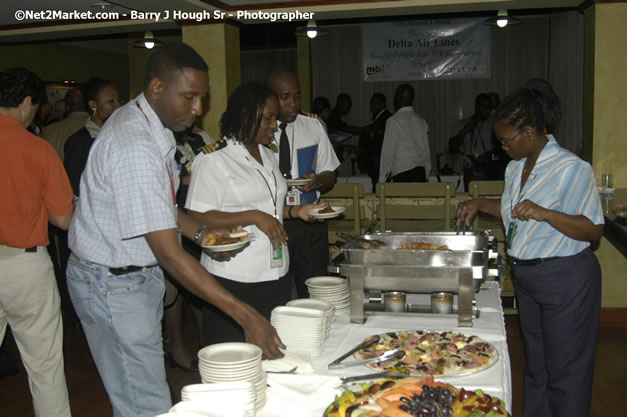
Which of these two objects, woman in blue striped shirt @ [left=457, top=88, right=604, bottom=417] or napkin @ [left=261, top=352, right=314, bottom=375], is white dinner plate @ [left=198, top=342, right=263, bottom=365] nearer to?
napkin @ [left=261, top=352, right=314, bottom=375]

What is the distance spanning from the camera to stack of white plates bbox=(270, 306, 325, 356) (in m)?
1.75

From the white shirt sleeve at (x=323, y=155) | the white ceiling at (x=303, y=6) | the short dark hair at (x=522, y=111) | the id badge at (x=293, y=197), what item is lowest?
the id badge at (x=293, y=197)

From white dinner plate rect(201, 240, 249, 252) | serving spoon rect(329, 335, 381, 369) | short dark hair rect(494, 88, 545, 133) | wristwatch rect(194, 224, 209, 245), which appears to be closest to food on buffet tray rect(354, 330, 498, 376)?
serving spoon rect(329, 335, 381, 369)

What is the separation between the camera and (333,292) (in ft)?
6.99

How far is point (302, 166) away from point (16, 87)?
4.27 ft

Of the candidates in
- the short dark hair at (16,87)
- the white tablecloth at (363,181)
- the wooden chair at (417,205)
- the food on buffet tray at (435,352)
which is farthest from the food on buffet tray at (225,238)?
the white tablecloth at (363,181)

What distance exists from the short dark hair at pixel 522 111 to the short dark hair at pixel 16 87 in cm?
191

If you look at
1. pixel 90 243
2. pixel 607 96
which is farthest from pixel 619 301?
pixel 90 243

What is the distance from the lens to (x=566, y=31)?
7.67 m

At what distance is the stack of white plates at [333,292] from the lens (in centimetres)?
213

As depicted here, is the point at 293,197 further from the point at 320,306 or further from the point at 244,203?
the point at 320,306

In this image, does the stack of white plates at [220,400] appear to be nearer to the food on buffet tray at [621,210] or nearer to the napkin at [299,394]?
the napkin at [299,394]

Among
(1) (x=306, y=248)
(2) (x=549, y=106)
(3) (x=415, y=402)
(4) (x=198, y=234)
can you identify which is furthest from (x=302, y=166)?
(3) (x=415, y=402)

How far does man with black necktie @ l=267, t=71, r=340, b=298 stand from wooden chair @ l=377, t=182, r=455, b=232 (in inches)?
49.7
